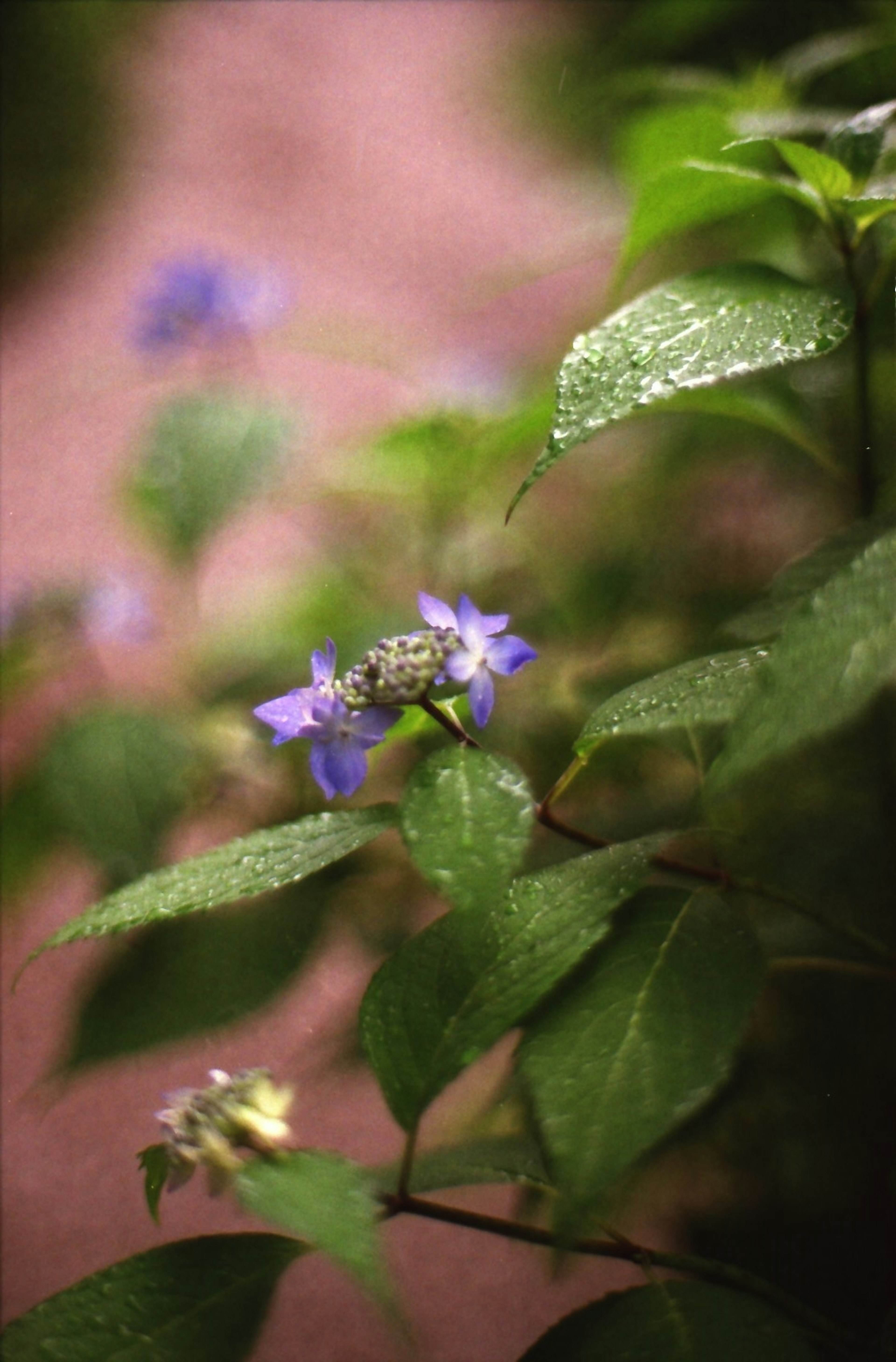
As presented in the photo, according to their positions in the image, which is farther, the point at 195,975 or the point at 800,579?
the point at 195,975

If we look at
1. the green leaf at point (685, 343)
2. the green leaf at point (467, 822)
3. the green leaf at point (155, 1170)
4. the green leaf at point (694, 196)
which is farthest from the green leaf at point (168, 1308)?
the green leaf at point (694, 196)

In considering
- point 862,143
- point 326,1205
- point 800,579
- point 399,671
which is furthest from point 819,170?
point 326,1205

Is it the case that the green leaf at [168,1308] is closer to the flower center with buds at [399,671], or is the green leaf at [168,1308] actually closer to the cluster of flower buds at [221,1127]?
the cluster of flower buds at [221,1127]

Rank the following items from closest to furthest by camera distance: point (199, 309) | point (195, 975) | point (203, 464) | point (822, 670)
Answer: point (822, 670) → point (195, 975) → point (203, 464) → point (199, 309)

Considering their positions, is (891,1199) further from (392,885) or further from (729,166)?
(729,166)

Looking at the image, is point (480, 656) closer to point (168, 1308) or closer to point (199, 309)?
point (168, 1308)

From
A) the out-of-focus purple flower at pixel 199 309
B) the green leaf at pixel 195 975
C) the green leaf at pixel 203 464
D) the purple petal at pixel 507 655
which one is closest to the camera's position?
the purple petal at pixel 507 655

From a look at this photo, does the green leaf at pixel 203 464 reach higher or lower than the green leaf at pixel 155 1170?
higher

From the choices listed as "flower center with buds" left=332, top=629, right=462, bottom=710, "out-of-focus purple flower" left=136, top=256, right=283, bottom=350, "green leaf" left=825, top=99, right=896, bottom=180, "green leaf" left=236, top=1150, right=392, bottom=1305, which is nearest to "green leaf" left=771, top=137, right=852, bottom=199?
"green leaf" left=825, top=99, right=896, bottom=180
